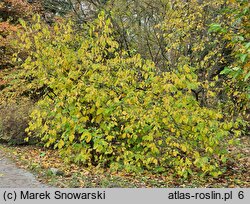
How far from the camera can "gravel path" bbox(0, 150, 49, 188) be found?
600 centimetres

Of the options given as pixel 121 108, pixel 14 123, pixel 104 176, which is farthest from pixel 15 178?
pixel 14 123

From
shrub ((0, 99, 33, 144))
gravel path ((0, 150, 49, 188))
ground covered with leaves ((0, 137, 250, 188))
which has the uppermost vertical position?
shrub ((0, 99, 33, 144))

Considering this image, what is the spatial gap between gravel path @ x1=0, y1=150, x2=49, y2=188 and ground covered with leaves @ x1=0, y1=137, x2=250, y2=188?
17cm

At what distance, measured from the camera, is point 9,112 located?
35.1 feet

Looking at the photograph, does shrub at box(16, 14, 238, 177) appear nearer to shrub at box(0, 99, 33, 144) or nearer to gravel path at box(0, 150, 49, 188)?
gravel path at box(0, 150, 49, 188)

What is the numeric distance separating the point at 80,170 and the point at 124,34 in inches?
190

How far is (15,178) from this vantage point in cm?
652

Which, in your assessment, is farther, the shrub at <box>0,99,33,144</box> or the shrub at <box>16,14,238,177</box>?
the shrub at <box>0,99,33,144</box>

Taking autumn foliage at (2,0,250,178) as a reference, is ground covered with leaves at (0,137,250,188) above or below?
below

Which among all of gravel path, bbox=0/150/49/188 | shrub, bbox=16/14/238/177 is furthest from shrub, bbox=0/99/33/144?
shrub, bbox=16/14/238/177

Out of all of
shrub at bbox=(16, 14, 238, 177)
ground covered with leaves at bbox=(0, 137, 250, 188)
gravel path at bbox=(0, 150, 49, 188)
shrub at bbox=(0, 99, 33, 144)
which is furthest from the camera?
shrub at bbox=(0, 99, 33, 144)

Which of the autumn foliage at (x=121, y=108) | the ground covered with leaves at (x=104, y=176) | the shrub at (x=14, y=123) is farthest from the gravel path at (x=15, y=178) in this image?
the shrub at (x=14, y=123)

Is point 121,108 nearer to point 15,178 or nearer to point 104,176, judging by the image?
point 104,176

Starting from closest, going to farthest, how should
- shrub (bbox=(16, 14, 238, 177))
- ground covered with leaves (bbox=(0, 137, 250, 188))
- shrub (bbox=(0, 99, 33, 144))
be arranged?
ground covered with leaves (bbox=(0, 137, 250, 188)) < shrub (bbox=(16, 14, 238, 177)) < shrub (bbox=(0, 99, 33, 144))
